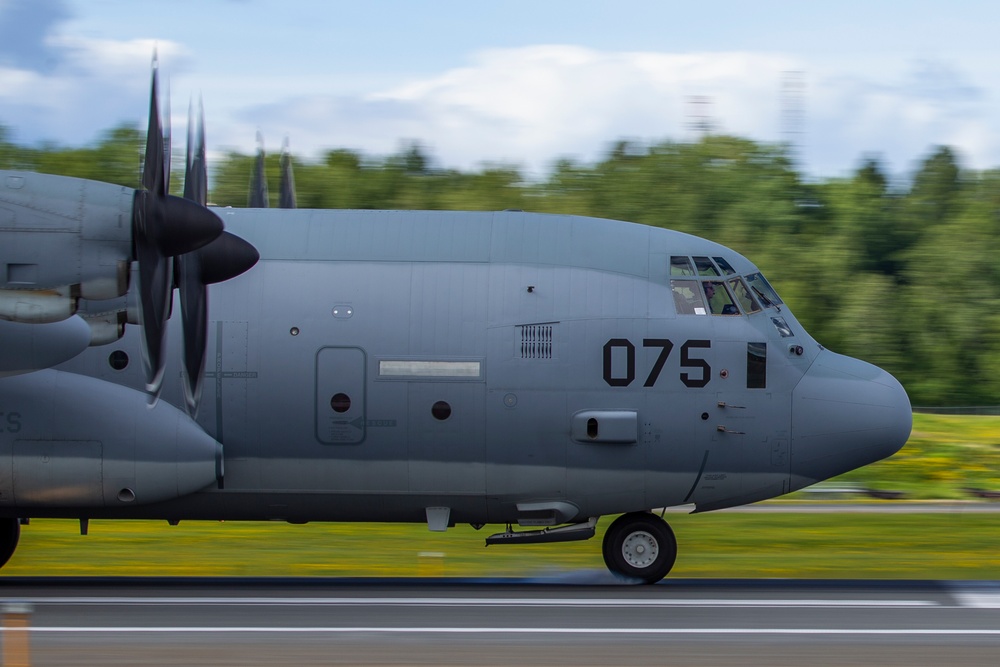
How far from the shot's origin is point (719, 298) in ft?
41.8

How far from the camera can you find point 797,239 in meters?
34.7

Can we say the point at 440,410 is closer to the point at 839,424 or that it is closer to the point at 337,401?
the point at 337,401

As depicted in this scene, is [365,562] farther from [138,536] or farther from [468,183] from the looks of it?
[468,183]

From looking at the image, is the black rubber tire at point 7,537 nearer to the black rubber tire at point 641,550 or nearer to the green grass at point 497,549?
the green grass at point 497,549

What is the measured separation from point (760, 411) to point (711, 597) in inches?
78.6

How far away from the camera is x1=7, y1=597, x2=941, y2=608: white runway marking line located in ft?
38.7

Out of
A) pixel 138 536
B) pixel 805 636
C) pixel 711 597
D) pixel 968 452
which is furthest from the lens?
pixel 968 452

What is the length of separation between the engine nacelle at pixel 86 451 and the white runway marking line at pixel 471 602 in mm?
989

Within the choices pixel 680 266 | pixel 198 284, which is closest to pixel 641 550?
pixel 680 266

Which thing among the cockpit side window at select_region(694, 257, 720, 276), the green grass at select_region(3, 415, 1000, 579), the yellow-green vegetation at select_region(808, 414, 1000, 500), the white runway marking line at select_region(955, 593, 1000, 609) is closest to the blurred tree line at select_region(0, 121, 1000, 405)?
the yellow-green vegetation at select_region(808, 414, 1000, 500)

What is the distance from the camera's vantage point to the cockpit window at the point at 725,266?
12874 millimetres

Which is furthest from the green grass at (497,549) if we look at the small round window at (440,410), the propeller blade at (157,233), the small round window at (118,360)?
the propeller blade at (157,233)

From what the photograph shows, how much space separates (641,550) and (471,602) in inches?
80.5

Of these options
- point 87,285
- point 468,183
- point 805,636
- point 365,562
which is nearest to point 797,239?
point 468,183
